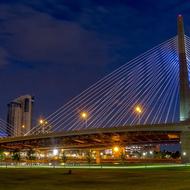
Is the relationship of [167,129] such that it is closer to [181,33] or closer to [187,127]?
[187,127]

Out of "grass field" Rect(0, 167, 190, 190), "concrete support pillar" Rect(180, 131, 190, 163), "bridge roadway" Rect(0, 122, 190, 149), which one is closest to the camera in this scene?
"grass field" Rect(0, 167, 190, 190)

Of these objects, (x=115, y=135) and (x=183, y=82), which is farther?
(x=115, y=135)

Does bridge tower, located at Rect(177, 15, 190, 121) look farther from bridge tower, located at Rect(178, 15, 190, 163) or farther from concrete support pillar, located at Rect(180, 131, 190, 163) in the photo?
concrete support pillar, located at Rect(180, 131, 190, 163)

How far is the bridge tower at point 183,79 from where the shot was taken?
62884mm

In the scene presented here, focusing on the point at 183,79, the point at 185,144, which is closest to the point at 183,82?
the point at 183,79

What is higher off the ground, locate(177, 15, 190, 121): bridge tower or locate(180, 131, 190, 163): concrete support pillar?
locate(177, 15, 190, 121): bridge tower

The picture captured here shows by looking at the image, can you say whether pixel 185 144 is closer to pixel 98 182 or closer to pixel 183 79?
pixel 183 79

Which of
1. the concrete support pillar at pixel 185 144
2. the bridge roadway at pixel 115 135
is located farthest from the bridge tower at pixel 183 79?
the concrete support pillar at pixel 185 144

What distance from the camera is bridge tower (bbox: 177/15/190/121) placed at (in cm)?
6288

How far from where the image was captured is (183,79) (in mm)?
63469

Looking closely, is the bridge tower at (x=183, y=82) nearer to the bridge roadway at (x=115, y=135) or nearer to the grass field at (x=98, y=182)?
the bridge roadway at (x=115, y=135)

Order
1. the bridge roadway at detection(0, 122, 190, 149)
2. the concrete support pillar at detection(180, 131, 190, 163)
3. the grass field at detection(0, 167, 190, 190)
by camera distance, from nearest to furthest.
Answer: the grass field at detection(0, 167, 190, 190), the concrete support pillar at detection(180, 131, 190, 163), the bridge roadway at detection(0, 122, 190, 149)

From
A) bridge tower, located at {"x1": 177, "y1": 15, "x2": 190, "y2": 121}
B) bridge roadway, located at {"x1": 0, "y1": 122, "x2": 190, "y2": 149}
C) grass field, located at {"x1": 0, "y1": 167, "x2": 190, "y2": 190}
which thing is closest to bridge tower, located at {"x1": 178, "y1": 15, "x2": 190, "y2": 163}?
bridge tower, located at {"x1": 177, "y1": 15, "x2": 190, "y2": 121}

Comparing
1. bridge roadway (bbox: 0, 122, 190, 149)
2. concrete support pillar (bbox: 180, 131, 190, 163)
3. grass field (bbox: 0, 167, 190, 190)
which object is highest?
bridge roadway (bbox: 0, 122, 190, 149)
